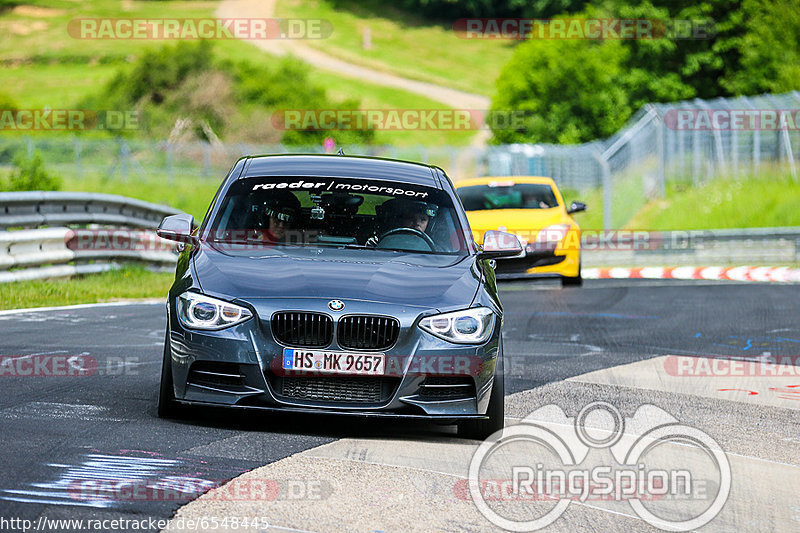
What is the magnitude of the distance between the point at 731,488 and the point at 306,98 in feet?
229

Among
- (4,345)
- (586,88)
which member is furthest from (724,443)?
(586,88)

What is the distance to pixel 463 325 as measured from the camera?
6984 millimetres

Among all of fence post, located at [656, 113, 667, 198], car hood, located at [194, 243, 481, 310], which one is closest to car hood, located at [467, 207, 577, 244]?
car hood, located at [194, 243, 481, 310]

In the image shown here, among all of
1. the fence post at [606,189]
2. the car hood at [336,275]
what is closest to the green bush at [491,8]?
the fence post at [606,189]

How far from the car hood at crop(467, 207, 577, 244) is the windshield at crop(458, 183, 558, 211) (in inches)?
18.1

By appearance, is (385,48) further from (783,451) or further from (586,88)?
(783,451)

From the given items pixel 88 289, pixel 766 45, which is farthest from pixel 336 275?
pixel 766 45

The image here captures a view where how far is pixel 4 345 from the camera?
33.8 feet

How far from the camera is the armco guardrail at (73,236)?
15203mm

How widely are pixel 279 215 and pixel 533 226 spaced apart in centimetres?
1088

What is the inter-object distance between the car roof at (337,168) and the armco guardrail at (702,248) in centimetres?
1808

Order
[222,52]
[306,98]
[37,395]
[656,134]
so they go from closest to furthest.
Answer: [37,395] < [656,134] < [306,98] < [222,52]

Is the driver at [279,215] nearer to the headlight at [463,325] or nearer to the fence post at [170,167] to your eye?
the headlight at [463,325]

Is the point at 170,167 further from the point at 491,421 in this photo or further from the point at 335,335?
the point at 335,335
